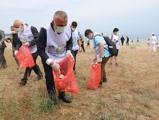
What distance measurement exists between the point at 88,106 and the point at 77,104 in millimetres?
256

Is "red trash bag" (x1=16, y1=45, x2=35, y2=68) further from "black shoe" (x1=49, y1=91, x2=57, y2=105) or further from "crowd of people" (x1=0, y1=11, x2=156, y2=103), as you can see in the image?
"black shoe" (x1=49, y1=91, x2=57, y2=105)

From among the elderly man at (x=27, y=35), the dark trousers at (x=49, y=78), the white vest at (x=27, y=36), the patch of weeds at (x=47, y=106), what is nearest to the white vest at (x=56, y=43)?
the dark trousers at (x=49, y=78)

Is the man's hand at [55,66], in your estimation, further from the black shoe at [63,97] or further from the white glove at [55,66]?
the black shoe at [63,97]

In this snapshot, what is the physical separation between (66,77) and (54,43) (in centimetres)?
73

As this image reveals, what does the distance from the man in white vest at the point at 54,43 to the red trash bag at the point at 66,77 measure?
0.12 meters

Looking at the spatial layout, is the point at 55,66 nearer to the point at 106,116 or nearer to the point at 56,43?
the point at 56,43

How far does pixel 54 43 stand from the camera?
7.82 meters

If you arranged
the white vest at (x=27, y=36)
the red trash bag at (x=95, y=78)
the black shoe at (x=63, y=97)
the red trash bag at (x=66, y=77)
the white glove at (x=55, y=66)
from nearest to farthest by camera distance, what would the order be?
1. the white glove at (x=55, y=66)
2. the red trash bag at (x=66, y=77)
3. the black shoe at (x=63, y=97)
4. the white vest at (x=27, y=36)
5. the red trash bag at (x=95, y=78)

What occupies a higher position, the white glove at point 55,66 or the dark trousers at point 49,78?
the white glove at point 55,66

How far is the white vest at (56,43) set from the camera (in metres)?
7.68

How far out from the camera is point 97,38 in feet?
33.4

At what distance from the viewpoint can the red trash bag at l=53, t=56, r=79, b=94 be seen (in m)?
7.92

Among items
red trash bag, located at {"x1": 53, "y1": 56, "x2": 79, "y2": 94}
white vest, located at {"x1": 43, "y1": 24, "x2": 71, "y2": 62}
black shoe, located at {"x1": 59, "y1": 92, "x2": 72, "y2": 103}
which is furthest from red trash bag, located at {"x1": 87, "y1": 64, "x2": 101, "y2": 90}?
white vest, located at {"x1": 43, "y1": 24, "x2": 71, "y2": 62}

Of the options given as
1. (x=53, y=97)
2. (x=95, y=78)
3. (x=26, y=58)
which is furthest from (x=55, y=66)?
(x=95, y=78)
